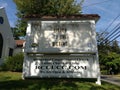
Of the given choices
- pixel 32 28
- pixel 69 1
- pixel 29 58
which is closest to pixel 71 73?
pixel 29 58

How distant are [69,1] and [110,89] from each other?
2043 centimetres

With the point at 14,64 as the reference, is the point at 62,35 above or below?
above

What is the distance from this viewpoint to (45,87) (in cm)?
828

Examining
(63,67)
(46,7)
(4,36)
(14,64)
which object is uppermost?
(46,7)

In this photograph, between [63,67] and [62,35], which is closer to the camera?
[63,67]

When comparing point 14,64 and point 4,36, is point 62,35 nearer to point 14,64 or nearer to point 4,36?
point 14,64

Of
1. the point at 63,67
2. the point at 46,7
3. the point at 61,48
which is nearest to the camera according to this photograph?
the point at 63,67

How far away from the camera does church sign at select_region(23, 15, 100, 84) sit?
10234 mm

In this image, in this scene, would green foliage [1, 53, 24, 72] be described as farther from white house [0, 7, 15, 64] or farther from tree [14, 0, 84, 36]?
tree [14, 0, 84, 36]

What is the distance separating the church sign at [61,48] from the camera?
10.2 m

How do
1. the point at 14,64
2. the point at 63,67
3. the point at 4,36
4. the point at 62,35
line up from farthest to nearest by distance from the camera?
the point at 4,36, the point at 14,64, the point at 62,35, the point at 63,67

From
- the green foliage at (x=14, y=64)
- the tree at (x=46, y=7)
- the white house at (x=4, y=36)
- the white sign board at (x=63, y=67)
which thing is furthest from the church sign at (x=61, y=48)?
the tree at (x=46, y=7)

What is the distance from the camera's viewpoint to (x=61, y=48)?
1044 centimetres

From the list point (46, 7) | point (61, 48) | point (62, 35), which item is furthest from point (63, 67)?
point (46, 7)
